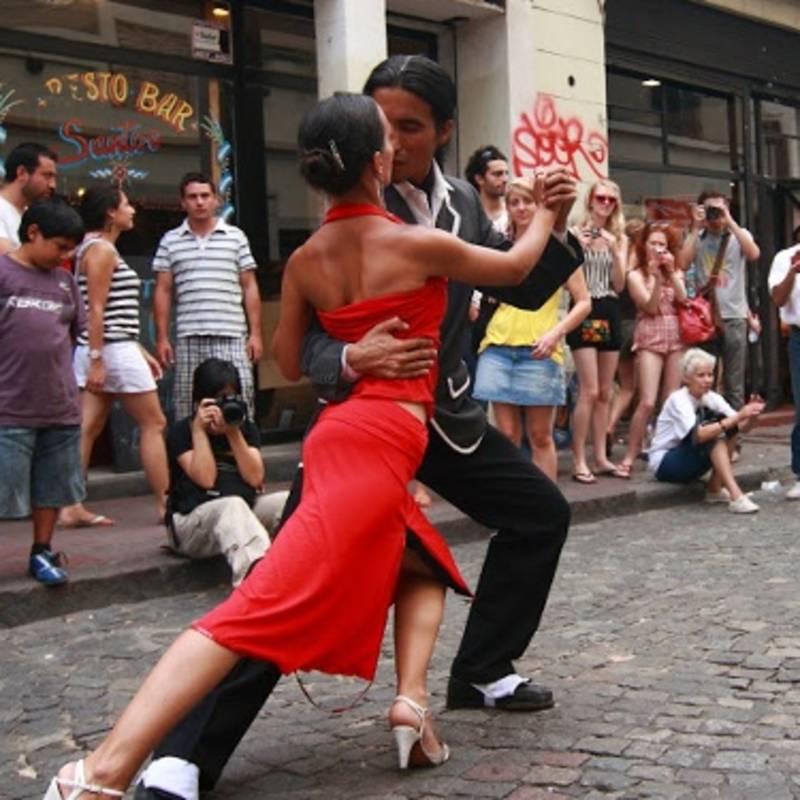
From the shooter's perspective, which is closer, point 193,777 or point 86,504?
point 193,777

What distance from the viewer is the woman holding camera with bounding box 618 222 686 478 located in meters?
9.59

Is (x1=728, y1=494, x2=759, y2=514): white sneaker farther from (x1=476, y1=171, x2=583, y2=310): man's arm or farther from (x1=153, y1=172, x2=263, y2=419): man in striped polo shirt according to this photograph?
(x1=476, y1=171, x2=583, y2=310): man's arm

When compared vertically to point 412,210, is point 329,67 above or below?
above

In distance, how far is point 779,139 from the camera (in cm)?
1487

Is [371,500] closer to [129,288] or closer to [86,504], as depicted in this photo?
[129,288]

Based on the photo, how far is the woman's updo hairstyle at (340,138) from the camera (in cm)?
318

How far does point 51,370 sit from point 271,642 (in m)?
3.03

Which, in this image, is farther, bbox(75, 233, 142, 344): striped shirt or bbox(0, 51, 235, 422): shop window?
bbox(0, 51, 235, 422): shop window

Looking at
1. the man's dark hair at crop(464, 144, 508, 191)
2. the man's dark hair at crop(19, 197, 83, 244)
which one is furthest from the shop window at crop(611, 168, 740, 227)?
the man's dark hair at crop(19, 197, 83, 244)

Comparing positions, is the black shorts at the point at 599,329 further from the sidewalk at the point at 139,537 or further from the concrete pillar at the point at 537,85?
the concrete pillar at the point at 537,85

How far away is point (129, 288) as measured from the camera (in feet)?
23.6

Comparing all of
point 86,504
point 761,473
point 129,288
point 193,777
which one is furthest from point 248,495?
point 761,473

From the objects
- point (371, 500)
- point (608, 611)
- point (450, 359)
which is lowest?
point (608, 611)

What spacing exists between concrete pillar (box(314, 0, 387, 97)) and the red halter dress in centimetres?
617
